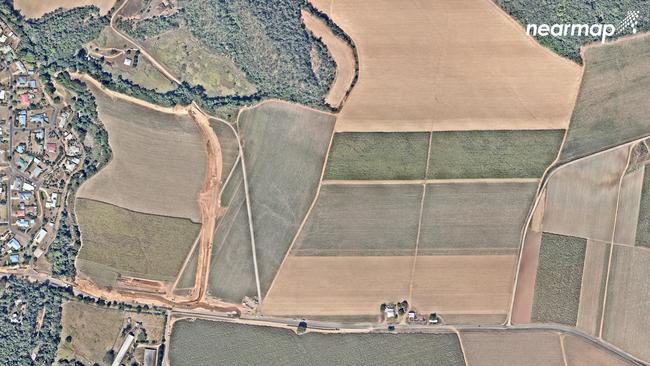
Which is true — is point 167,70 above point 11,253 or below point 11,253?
above

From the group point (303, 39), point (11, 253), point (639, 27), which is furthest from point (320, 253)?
point (639, 27)

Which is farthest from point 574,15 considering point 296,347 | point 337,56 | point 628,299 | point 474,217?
Answer: point 296,347

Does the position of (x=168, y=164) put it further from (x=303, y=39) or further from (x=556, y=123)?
(x=556, y=123)

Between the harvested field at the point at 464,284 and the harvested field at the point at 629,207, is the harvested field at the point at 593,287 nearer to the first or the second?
the harvested field at the point at 629,207

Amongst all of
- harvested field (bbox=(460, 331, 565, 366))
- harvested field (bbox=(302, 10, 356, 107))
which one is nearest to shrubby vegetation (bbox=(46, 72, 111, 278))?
harvested field (bbox=(302, 10, 356, 107))

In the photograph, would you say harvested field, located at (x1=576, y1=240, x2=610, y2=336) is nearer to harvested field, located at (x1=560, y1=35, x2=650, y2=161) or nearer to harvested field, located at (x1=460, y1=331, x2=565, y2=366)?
harvested field, located at (x1=460, y1=331, x2=565, y2=366)
